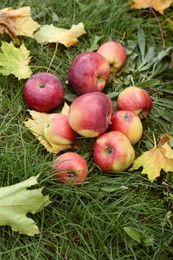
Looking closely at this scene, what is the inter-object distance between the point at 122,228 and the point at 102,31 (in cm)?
135

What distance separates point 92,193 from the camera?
1.99 metres

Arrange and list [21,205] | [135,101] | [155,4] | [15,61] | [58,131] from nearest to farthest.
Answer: [21,205] → [58,131] → [135,101] → [15,61] → [155,4]

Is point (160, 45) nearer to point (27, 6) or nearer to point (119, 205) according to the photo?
point (27, 6)

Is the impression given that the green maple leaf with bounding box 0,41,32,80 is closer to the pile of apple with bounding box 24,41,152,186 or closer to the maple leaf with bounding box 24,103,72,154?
the pile of apple with bounding box 24,41,152,186

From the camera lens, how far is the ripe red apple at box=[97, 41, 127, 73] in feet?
8.02

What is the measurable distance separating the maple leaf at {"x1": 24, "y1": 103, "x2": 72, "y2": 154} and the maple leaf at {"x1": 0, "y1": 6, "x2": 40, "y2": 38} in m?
0.58

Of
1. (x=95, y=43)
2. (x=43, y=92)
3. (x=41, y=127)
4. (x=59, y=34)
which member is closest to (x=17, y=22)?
(x=59, y=34)

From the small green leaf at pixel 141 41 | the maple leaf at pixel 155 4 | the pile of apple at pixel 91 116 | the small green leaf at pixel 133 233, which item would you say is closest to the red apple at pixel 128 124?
the pile of apple at pixel 91 116

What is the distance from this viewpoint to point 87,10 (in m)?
2.79

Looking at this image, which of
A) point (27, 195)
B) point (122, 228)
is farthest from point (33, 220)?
point (122, 228)

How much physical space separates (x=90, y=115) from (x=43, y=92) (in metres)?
0.33

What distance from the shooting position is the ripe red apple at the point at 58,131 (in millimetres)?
2094

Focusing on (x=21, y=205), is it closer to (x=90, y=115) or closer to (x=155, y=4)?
(x=90, y=115)

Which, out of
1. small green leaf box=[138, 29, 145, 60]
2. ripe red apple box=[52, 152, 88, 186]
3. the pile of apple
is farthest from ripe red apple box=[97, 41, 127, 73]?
ripe red apple box=[52, 152, 88, 186]
